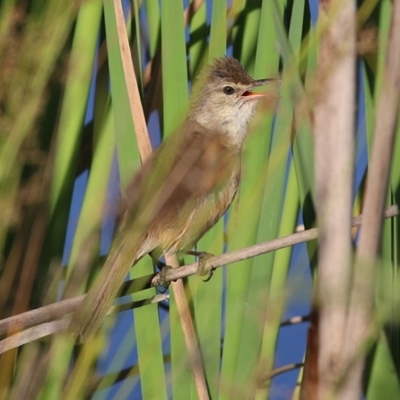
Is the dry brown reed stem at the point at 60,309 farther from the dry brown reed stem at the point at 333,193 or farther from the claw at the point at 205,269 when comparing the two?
the dry brown reed stem at the point at 333,193

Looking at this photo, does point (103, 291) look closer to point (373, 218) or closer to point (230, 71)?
point (373, 218)

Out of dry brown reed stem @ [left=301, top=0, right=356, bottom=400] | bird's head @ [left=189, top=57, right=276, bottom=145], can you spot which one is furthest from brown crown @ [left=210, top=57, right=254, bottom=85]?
dry brown reed stem @ [left=301, top=0, right=356, bottom=400]

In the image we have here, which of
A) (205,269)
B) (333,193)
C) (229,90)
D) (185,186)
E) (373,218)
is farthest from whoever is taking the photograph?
(229,90)

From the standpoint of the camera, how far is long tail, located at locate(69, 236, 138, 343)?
1.64 metres

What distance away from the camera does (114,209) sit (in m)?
1.40

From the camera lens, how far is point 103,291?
5.77ft

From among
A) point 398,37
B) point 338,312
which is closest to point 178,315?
point 338,312

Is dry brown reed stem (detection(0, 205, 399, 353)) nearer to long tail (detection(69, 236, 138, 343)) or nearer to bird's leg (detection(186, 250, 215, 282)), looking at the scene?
long tail (detection(69, 236, 138, 343))

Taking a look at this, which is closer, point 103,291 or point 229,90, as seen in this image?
point 103,291

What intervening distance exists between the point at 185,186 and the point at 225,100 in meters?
1.12

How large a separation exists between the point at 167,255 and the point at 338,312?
49.5 inches

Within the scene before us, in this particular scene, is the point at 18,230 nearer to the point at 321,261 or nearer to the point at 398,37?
the point at 321,261

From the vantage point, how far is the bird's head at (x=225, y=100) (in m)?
2.62

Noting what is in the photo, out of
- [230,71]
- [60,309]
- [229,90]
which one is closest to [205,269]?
[60,309]
